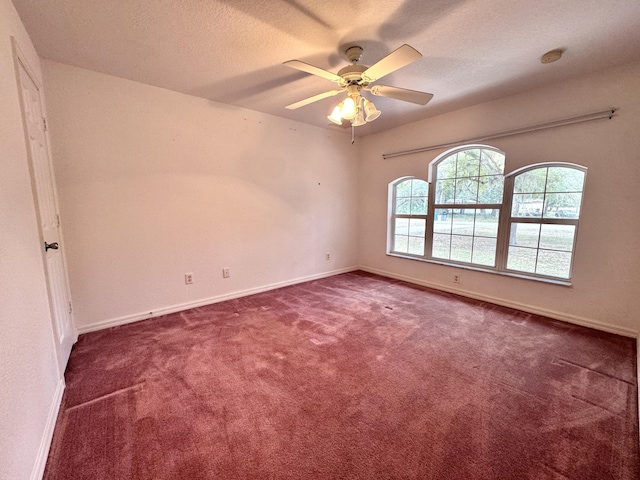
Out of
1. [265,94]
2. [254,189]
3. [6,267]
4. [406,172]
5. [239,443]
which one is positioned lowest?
[239,443]

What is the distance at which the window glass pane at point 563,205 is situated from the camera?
8.82ft

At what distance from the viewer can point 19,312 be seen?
1.21 metres

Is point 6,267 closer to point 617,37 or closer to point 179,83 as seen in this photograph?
point 179,83

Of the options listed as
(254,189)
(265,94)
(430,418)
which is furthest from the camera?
(254,189)

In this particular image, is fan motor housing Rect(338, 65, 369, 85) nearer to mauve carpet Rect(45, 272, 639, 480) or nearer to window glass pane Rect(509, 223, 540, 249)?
mauve carpet Rect(45, 272, 639, 480)

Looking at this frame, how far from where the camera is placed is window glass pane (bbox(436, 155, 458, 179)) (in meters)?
3.63

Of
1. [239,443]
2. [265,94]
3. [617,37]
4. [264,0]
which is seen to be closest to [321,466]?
[239,443]

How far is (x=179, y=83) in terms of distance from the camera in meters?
2.64

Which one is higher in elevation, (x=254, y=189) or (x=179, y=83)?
(x=179, y=83)

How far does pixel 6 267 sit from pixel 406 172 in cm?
412

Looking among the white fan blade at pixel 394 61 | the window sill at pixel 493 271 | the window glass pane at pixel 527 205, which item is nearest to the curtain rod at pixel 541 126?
the window glass pane at pixel 527 205

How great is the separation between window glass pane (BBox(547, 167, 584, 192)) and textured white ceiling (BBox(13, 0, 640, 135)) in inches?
35.4

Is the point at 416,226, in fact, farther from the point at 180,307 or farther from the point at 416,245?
the point at 180,307

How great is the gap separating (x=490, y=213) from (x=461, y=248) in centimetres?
59
